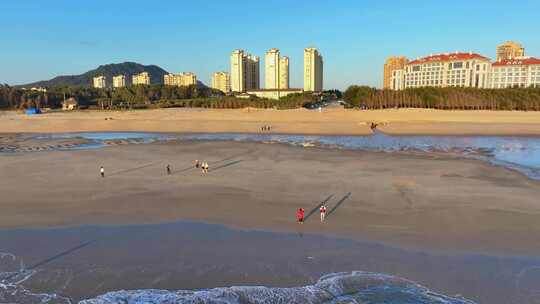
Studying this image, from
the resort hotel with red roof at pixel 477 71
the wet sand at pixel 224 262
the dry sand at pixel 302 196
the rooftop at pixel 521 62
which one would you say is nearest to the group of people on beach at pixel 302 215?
the dry sand at pixel 302 196

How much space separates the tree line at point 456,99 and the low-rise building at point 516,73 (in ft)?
179

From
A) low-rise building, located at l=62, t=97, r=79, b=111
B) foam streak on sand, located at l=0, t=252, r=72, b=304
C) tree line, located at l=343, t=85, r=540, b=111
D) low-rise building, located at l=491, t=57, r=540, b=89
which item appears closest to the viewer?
foam streak on sand, located at l=0, t=252, r=72, b=304

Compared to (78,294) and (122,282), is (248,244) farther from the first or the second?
(78,294)

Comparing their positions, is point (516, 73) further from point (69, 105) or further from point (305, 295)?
point (305, 295)

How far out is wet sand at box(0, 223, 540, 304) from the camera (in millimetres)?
10508

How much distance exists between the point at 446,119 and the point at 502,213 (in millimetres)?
52930

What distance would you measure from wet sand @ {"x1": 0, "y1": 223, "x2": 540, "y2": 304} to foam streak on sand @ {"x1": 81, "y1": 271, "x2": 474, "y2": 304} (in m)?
0.34

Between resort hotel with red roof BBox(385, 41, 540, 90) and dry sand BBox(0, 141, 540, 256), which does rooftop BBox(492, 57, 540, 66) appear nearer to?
resort hotel with red roof BBox(385, 41, 540, 90)

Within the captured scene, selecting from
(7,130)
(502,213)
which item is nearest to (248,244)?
(502,213)

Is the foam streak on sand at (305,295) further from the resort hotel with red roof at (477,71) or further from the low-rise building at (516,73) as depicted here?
the low-rise building at (516,73)

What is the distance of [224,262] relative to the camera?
11.9 metres

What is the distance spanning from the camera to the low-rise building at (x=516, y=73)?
440 ft

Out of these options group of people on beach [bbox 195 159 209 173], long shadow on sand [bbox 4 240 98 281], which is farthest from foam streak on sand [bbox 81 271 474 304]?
group of people on beach [bbox 195 159 209 173]

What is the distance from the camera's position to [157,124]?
61031 millimetres
